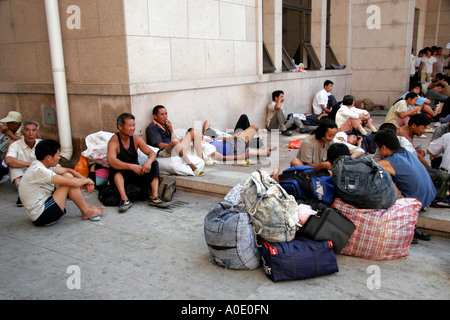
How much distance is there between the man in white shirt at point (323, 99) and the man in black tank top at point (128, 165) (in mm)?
6996

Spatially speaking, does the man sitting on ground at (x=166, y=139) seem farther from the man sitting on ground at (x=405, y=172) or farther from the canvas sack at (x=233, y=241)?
→ the man sitting on ground at (x=405, y=172)

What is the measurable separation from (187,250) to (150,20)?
169 inches

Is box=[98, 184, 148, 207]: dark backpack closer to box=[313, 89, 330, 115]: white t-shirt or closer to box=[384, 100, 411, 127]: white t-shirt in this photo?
box=[384, 100, 411, 127]: white t-shirt

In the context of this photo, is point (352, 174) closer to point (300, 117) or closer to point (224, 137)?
point (224, 137)

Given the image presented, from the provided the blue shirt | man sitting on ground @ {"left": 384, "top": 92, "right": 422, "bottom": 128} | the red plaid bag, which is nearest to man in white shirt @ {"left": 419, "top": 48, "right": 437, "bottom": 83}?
man sitting on ground @ {"left": 384, "top": 92, "right": 422, "bottom": 128}

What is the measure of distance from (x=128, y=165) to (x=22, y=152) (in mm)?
1774

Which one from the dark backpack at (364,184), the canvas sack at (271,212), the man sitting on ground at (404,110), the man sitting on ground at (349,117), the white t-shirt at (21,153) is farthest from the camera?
the man sitting on ground at (404,110)

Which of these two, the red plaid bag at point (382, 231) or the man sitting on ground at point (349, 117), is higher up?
the man sitting on ground at point (349, 117)

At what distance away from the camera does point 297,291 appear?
3.50 m

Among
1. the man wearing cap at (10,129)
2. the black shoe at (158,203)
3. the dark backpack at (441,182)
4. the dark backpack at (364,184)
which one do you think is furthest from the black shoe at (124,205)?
the dark backpack at (441,182)

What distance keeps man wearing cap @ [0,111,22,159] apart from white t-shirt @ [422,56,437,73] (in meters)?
14.7

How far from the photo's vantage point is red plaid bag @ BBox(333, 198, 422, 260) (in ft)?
13.0

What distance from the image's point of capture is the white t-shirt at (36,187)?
4746mm

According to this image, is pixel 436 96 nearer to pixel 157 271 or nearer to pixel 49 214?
pixel 157 271
